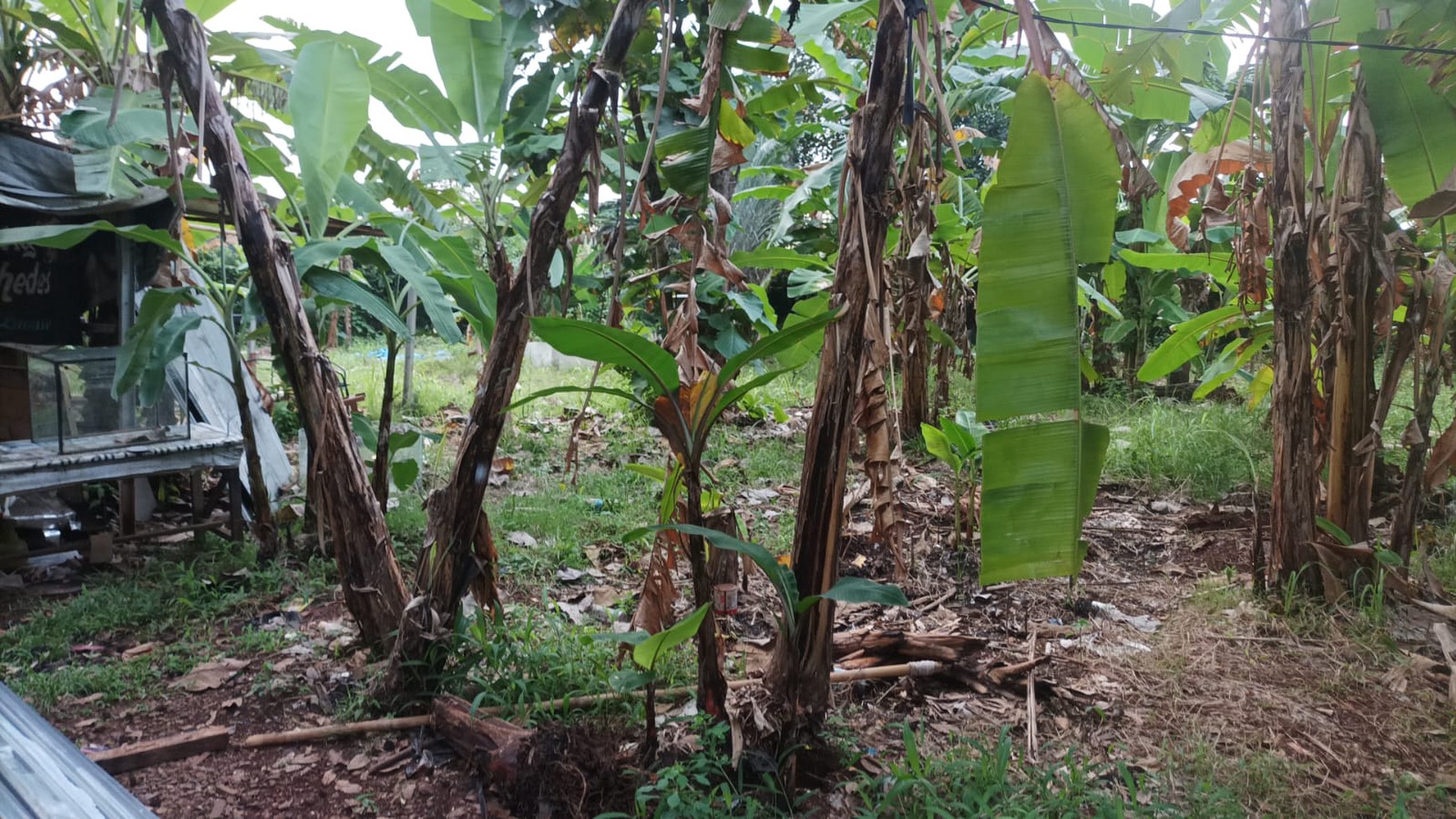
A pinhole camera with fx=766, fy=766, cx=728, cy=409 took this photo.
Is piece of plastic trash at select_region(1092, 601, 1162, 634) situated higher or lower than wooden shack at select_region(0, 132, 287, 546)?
lower

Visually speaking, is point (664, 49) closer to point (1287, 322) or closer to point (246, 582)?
point (1287, 322)

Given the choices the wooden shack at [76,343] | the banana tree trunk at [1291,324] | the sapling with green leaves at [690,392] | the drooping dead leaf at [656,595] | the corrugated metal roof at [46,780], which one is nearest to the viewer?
the corrugated metal roof at [46,780]

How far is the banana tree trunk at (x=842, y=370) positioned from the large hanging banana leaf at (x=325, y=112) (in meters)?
1.67

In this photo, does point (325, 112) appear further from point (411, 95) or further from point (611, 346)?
point (611, 346)

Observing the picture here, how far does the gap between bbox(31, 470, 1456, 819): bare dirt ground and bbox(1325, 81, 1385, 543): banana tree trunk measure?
42 cm

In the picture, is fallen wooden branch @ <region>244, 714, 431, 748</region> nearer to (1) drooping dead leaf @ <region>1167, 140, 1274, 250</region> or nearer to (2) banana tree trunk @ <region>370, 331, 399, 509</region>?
(2) banana tree trunk @ <region>370, 331, 399, 509</region>

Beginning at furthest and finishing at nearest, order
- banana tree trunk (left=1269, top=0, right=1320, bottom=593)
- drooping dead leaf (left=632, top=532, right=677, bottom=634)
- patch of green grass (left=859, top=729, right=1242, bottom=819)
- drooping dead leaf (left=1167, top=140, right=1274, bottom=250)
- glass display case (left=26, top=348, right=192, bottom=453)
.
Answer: glass display case (left=26, top=348, right=192, bottom=453)
drooping dead leaf (left=1167, top=140, right=1274, bottom=250)
banana tree trunk (left=1269, top=0, right=1320, bottom=593)
drooping dead leaf (left=632, top=532, right=677, bottom=634)
patch of green grass (left=859, top=729, right=1242, bottom=819)

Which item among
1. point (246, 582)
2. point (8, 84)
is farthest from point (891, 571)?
point (8, 84)

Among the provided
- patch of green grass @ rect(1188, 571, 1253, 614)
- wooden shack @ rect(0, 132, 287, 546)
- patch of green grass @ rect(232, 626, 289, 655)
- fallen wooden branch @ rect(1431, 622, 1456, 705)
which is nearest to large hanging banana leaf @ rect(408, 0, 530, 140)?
wooden shack @ rect(0, 132, 287, 546)

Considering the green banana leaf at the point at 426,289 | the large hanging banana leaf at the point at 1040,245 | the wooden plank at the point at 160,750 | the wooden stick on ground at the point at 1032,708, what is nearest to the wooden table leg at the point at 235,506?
the green banana leaf at the point at 426,289

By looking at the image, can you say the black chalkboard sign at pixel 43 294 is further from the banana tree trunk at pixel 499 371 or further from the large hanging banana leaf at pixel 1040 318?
the large hanging banana leaf at pixel 1040 318

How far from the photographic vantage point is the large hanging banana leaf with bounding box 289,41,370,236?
2412mm

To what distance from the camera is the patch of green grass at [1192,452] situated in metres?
4.30

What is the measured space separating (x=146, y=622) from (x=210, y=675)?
75 centimetres
